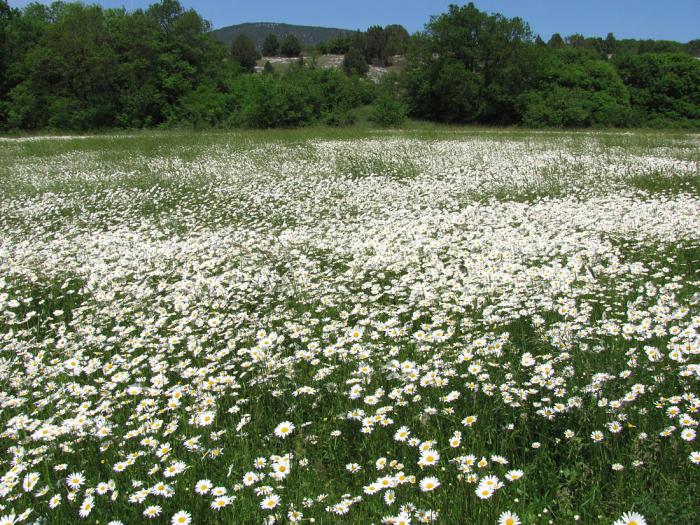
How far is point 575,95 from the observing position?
50.1 m

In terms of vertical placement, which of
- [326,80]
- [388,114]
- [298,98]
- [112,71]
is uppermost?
[112,71]

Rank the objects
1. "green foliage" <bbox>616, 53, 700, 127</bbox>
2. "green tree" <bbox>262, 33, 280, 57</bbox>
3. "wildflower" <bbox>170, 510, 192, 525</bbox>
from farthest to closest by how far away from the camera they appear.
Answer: "green tree" <bbox>262, 33, 280, 57</bbox>
"green foliage" <bbox>616, 53, 700, 127</bbox>
"wildflower" <bbox>170, 510, 192, 525</bbox>

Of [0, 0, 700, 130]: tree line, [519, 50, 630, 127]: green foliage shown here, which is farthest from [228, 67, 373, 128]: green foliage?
[519, 50, 630, 127]: green foliage

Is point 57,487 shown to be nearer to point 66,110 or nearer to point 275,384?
point 275,384

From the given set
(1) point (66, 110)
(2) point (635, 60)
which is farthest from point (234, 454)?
(2) point (635, 60)

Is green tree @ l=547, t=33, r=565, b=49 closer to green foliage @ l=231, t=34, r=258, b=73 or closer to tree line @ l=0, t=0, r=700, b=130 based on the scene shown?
tree line @ l=0, t=0, r=700, b=130

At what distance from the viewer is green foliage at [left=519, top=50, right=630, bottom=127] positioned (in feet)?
152

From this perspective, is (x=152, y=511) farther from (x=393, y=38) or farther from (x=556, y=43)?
(x=393, y=38)

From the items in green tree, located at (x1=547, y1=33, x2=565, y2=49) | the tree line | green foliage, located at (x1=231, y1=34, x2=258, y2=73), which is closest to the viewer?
the tree line

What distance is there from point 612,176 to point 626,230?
6861mm

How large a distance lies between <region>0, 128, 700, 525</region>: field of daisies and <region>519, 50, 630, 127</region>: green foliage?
40814mm

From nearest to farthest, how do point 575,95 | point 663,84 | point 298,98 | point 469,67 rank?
1. point 298,98
2. point 575,95
3. point 469,67
4. point 663,84

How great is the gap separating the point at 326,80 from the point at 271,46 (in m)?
120

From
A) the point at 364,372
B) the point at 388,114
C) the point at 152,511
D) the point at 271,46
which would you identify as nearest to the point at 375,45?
the point at 271,46
